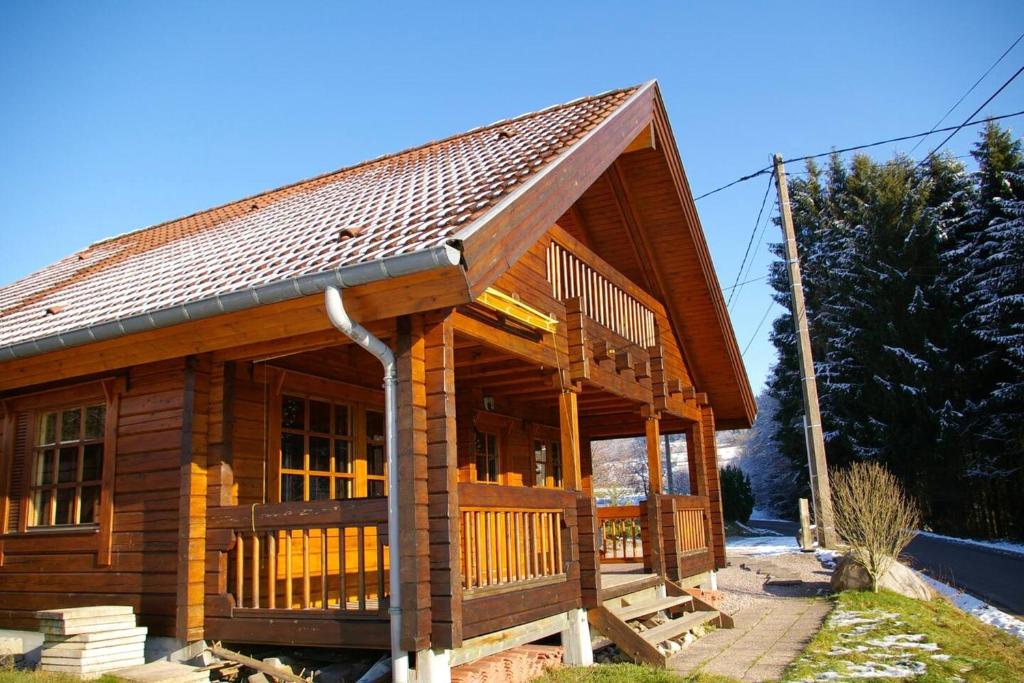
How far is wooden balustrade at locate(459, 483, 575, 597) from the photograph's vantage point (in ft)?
19.8

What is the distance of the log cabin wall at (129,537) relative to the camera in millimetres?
6637

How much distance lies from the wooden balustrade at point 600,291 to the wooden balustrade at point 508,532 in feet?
7.87

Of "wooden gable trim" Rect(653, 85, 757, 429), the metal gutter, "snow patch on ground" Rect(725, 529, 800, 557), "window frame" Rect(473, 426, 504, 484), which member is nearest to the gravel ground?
"snow patch on ground" Rect(725, 529, 800, 557)

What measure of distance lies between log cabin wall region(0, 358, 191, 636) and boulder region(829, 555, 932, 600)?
30.3ft

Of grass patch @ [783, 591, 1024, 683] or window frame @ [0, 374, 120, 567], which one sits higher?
window frame @ [0, 374, 120, 567]

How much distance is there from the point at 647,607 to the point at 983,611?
17.5ft

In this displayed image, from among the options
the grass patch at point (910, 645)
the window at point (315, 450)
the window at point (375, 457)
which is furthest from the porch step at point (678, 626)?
the window at point (315, 450)

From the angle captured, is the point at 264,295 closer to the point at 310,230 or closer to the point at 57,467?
the point at 310,230

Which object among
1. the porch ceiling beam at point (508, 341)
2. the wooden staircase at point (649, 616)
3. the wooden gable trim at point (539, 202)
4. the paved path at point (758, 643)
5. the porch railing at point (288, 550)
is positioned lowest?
the paved path at point (758, 643)

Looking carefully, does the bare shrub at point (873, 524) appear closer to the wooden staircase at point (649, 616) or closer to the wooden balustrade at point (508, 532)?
the wooden staircase at point (649, 616)

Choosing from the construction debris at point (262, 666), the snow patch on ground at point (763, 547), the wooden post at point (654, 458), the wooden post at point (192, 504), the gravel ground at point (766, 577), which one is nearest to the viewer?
the construction debris at point (262, 666)

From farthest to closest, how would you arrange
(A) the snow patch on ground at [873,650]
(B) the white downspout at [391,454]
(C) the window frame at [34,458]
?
(C) the window frame at [34,458], (A) the snow patch on ground at [873,650], (B) the white downspout at [391,454]

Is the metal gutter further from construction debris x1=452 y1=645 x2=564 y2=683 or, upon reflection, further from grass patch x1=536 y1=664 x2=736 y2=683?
grass patch x1=536 y1=664 x2=736 y2=683

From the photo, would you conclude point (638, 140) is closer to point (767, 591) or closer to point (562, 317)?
point (562, 317)
